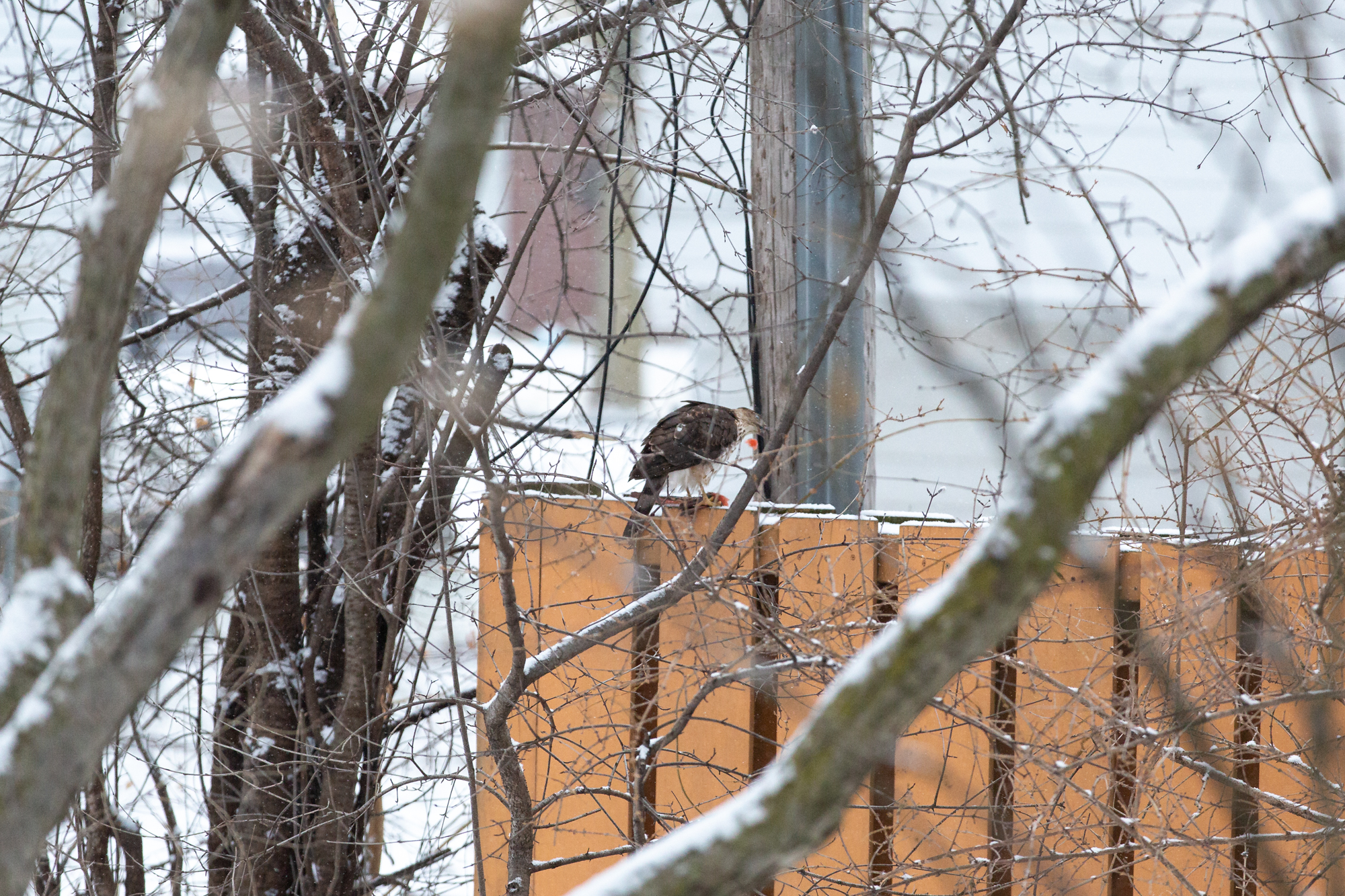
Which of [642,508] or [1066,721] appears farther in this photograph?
[642,508]

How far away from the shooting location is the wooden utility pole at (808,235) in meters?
3.26

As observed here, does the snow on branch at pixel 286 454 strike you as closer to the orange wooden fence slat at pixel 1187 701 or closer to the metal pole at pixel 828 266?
the orange wooden fence slat at pixel 1187 701

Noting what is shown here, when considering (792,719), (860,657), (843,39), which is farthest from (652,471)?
(860,657)

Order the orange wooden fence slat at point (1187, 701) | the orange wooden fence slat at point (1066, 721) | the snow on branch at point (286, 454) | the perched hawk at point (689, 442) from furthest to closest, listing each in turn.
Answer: the perched hawk at point (689, 442) → the orange wooden fence slat at point (1066, 721) → the orange wooden fence slat at point (1187, 701) → the snow on branch at point (286, 454)

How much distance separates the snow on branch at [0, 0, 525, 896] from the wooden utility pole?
2.51m

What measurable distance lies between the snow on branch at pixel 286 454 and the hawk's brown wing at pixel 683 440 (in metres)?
2.76

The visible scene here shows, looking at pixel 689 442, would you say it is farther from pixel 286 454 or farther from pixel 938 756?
pixel 286 454

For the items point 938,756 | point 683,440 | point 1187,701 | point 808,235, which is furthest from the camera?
point 683,440

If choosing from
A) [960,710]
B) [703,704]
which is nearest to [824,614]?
[960,710]

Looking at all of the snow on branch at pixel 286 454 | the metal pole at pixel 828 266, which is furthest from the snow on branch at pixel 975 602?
the metal pole at pixel 828 266

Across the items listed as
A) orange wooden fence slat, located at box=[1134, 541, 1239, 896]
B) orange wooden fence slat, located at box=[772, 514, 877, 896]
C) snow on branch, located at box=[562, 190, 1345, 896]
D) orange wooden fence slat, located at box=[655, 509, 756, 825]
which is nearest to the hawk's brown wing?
orange wooden fence slat, located at box=[655, 509, 756, 825]

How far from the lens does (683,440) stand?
11.8ft

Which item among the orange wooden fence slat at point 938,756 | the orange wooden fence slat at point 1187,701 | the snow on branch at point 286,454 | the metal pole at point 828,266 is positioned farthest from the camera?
the metal pole at point 828,266

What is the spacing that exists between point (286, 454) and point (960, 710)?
7.07 feet
